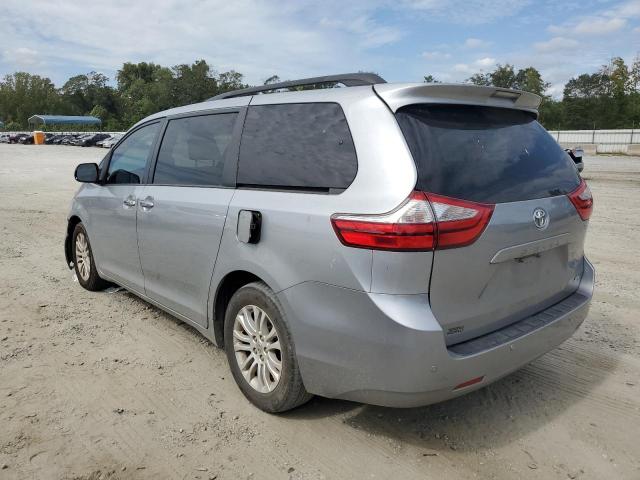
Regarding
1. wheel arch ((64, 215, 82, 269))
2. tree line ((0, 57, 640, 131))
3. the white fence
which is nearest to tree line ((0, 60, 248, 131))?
tree line ((0, 57, 640, 131))

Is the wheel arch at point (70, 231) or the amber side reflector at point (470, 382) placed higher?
the wheel arch at point (70, 231)

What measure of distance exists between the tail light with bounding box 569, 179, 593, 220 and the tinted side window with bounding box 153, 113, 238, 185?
2.10 meters

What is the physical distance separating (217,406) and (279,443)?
55 centimetres

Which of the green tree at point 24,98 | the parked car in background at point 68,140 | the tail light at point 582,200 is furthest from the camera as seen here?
the green tree at point 24,98

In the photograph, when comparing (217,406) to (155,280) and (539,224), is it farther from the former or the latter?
(539,224)

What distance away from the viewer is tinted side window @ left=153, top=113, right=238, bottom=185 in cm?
338

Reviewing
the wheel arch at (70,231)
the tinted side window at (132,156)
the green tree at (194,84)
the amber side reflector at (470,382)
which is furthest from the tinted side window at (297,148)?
the green tree at (194,84)

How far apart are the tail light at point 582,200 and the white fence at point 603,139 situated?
37505mm

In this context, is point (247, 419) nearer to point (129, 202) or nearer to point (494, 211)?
point (494, 211)

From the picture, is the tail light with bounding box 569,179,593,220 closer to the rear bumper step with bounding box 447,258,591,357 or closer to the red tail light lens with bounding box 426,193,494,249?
the rear bumper step with bounding box 447,258,591,357

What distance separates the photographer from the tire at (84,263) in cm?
507

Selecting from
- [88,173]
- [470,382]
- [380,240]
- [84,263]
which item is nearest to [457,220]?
[380,240]

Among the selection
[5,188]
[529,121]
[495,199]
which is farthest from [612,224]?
[5,188]

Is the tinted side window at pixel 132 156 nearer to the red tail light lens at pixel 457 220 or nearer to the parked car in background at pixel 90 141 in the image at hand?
the red tail light lens at pixel 457 220
